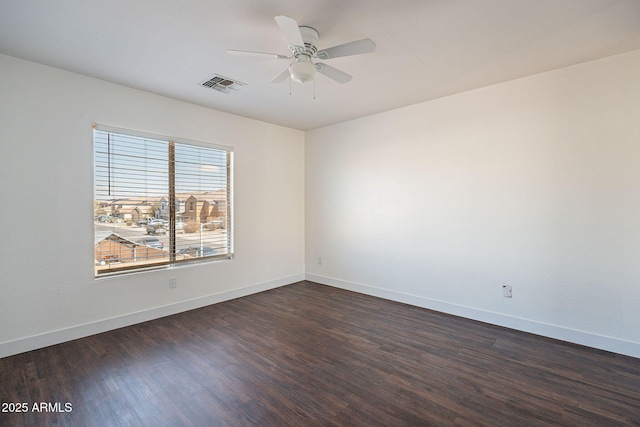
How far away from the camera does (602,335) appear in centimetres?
265

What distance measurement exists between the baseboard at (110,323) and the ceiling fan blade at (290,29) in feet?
10.9

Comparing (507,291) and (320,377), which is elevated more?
(507,291)

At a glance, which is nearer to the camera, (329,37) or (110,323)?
(329,37)

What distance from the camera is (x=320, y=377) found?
7.39 ft

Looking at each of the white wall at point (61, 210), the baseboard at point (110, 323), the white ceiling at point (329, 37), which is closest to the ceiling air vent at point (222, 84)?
the white ceiling at point (329, 37)

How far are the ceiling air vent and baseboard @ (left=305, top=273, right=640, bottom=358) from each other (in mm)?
3275

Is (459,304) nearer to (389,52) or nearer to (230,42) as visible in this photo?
(389,52)

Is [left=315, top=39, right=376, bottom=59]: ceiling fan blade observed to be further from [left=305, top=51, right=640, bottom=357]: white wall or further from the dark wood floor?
the dark wood floor

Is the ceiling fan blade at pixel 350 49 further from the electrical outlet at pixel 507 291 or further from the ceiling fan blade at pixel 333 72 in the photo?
the electrical outlet at pixel 507 291

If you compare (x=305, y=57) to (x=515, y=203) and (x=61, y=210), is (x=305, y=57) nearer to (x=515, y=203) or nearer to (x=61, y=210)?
(x=515, y=203)

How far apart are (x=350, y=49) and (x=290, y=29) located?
459 mm

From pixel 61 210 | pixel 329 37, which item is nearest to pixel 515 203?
pixel 329 37

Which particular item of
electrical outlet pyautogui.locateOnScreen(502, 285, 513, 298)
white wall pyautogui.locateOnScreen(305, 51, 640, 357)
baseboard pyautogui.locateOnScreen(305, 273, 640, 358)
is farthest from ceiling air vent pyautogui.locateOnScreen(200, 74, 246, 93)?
electrical outlet pyautogui.locateOnScreen(502, 285, 513, 298)

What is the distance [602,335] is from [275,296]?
3.72 metres
